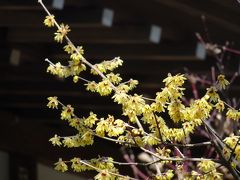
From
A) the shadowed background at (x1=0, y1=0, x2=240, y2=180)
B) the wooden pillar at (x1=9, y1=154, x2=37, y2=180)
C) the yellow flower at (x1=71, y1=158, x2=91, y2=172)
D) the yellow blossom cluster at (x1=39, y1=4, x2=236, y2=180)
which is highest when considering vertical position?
the shadowed background at (x1=0, y1=0, x2=240, y2=180)

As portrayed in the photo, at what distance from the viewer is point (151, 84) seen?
465 cm

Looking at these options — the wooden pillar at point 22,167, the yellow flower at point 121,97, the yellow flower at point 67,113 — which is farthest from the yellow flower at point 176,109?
the wooden pillar at point 22,167

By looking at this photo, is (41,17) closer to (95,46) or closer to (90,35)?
(90,35)

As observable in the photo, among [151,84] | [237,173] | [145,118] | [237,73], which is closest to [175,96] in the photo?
[145,118]

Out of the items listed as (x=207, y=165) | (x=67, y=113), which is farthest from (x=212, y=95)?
(x=67, y=113)

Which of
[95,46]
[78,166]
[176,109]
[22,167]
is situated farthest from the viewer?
[22,167]

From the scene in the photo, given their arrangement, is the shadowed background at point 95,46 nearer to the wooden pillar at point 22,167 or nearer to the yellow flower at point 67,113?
the wooden pillar at point 22,167

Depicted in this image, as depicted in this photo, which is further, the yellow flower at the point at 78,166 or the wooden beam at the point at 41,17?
the wooden beam at the point at 41,17

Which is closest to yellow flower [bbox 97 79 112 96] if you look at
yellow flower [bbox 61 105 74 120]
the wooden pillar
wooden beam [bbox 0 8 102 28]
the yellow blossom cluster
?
the yellow blossom cluster

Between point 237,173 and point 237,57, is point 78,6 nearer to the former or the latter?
point 237,57

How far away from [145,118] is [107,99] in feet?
10.5

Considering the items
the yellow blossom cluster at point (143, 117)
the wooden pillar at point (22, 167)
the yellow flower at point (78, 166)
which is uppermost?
the yellow blossom cluster at point (143, 117)

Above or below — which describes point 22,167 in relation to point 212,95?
below

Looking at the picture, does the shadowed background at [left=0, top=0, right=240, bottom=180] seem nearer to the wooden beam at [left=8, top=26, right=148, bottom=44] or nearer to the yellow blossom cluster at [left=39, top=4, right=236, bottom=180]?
the wooden beam at [left=8, top=26, right=148, bottom=44]
